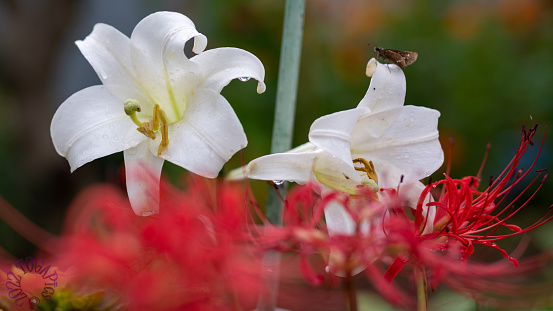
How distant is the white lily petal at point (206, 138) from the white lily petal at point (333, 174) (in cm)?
6

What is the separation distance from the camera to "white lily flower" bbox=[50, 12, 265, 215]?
40cm

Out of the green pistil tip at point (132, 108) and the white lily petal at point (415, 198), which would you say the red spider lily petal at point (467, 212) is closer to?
the white lily petal at point (415, 198)

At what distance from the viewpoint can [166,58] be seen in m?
0.46

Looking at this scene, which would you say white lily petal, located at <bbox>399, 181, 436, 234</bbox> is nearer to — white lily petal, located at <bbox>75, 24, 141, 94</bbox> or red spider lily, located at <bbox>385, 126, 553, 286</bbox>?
red spider lily, located at <bbox>385, 126, 553, 286</bbox>

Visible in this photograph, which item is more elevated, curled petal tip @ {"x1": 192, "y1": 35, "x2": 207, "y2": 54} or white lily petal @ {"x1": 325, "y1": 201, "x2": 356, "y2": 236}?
curled petal tip @ {"x1": 192, "y1": 35, "x2": 207, "y2": 54}

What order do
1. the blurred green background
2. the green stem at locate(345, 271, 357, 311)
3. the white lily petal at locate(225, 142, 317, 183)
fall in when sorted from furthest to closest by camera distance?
the blurred green background, the white lily petal at locate(225, 142, 317, 183), the green stem at locate(345, 271, 357, 311)

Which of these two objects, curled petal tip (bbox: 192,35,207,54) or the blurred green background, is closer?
curled petal tip (bbox: 192,35,207,54)

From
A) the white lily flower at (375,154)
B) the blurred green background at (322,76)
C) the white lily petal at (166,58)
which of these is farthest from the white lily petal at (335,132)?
the blurred green background at (322,76)

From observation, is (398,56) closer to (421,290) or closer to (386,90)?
(386,90)

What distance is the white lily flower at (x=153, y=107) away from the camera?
1.32ft

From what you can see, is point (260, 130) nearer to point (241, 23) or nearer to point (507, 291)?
point (241, 23)

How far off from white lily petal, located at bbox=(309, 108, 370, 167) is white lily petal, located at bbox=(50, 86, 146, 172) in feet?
0.47

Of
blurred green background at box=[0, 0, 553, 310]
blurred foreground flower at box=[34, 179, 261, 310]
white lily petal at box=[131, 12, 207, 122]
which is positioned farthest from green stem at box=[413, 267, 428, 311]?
blurred green background at box=[0, 0, 553, 310]

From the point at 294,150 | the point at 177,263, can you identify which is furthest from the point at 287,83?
the point at 177,263
